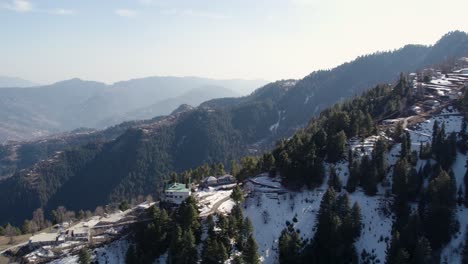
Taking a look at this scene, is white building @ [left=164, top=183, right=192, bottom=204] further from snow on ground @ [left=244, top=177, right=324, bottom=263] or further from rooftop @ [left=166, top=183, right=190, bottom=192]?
snow on ground @ [left=244, top=177, right=324, bottom=263]

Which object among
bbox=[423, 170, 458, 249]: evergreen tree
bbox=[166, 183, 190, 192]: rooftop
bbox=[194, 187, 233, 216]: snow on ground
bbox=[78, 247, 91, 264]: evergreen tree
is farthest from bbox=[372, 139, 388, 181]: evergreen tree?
bbox=[78, 247, 91, 264]: evergreen tree

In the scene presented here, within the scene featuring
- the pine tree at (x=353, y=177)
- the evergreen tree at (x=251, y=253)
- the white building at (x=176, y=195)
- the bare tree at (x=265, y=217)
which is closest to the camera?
the evergreen tree at (x=251, y=253)

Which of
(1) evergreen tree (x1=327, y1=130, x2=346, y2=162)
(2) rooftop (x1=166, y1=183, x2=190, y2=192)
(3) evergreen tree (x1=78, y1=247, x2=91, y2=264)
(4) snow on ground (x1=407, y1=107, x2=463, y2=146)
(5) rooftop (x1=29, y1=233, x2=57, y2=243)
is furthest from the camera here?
(4) snow on ground (x1=407, y1=107, x2=463, y2=146)

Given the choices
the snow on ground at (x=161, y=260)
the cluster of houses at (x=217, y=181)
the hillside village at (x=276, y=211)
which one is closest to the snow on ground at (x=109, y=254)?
the hillside village at (x=276, y=211)

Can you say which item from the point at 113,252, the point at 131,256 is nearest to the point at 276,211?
the point at 131,256

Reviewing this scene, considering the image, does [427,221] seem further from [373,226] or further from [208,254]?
[208,254]

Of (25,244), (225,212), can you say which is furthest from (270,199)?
(25,244)

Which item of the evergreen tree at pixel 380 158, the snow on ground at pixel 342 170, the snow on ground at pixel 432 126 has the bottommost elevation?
the snow on ground at pixel 342 170

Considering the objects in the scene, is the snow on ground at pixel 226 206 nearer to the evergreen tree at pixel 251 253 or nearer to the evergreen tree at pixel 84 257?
the evergreen tree at pixel 251 253
